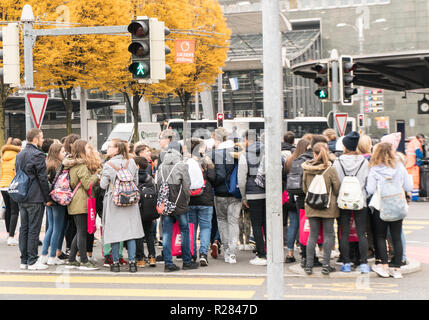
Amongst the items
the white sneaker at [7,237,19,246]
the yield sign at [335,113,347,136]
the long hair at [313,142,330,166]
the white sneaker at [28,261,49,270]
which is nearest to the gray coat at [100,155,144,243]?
the white sneaker at [28,261,49,270]

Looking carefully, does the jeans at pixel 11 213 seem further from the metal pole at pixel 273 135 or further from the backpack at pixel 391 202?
the metal pole at pixel 273 135

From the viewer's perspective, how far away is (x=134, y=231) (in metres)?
9.01

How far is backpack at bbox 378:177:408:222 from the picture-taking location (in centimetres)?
839

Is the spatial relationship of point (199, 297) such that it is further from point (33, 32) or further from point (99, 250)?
point (33, 32)

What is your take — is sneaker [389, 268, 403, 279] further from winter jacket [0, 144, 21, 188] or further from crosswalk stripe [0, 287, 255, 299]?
winter jacket [0, 144, 21, 188]

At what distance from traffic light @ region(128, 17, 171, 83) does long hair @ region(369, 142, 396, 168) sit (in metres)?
4.51

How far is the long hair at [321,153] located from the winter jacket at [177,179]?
1.87 m

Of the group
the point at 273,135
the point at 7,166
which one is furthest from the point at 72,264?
the point at 273,135

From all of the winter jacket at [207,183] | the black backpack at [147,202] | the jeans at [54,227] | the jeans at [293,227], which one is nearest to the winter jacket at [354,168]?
the jeans at [293,227]

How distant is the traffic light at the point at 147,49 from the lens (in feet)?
37.2

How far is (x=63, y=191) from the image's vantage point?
9367mm
